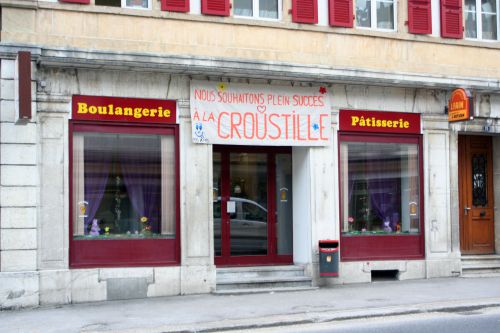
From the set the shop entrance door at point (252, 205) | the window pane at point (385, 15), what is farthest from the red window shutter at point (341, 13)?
the shop entrance door at point (252, 205)

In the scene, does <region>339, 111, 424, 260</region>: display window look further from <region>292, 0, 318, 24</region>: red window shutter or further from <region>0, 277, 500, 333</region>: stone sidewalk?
<region>292, 0, 318, 24</region>: red window shutter

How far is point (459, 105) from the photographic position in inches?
591

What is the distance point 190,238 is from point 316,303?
274cm

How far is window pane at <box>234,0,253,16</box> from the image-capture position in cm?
1405

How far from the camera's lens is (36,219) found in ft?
40.3

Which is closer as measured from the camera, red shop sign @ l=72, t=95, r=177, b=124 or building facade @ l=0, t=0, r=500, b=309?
building facade @ l=0, t=0, r=500, b=309

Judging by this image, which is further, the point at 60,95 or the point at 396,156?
the point at 396,156

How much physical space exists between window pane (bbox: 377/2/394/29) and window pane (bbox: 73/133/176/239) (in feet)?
17.5

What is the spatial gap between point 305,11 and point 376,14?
1.82 meters

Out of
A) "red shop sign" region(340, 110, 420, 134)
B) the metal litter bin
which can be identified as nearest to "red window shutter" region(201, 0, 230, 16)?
"red shop sign" region(340, 110, 420, 134)

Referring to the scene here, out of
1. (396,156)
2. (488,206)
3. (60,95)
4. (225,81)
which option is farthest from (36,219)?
(488,206)

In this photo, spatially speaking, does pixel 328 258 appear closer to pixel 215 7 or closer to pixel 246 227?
pixel 246 227

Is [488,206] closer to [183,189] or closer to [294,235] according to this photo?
[294,235]

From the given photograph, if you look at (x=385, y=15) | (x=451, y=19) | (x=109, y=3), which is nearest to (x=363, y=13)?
(x=385, y=15)
